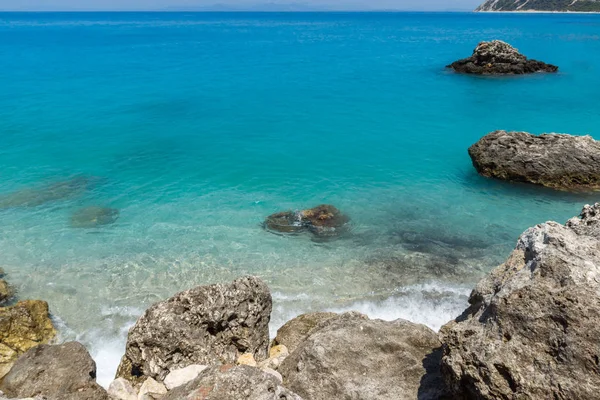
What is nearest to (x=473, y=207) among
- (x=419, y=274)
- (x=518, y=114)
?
(x=419, y=274)

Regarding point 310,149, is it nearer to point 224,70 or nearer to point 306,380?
point 306,380

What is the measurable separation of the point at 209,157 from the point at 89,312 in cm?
1376

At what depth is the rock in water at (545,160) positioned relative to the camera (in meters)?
19.3

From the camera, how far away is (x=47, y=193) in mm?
19828

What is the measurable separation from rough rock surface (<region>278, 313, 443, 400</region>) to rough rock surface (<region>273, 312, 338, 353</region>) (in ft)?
7.00

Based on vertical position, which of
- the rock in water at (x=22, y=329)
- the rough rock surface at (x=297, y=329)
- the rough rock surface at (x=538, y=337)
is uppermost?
the rough rock surface at (x=538, y=337)

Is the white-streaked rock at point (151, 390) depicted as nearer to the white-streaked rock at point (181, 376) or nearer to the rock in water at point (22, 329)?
the white-streaked rock at point (181, 376)

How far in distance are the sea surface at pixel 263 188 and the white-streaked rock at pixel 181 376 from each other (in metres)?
3.24

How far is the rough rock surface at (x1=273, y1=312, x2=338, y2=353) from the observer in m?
10.0

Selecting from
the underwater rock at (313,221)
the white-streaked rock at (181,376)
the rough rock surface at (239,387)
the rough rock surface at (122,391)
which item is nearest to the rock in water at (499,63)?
the underwater rock at (313,221)

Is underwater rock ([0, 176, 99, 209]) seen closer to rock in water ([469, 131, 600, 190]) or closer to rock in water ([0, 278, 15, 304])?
rock in water ([0, 278, 15, 304])

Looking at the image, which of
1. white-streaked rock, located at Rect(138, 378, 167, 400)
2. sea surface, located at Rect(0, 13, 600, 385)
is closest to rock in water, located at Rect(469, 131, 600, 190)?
sea surface, located at Rect(0, 13, 600, 385)

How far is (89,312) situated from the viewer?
41.1 feet

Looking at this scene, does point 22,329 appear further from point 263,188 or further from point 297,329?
point 263,188
